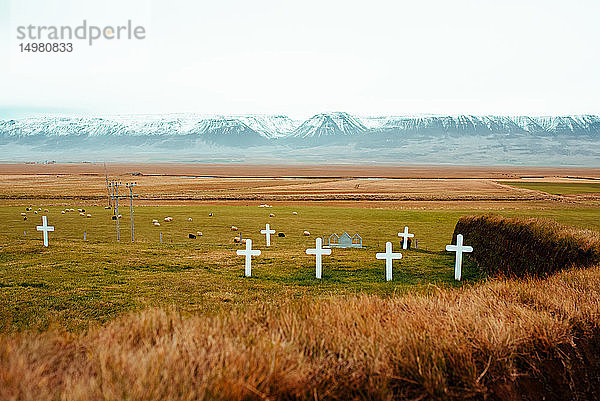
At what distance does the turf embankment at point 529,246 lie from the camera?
428 inches

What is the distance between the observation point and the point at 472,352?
195 inches

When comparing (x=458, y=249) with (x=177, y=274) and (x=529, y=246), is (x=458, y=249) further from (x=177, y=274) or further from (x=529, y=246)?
(x=177, y=274)

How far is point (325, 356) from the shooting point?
4781 mm

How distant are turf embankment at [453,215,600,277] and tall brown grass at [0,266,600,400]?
539cm

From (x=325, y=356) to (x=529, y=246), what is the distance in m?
10.2

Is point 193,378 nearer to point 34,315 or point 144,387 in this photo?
point 144,387

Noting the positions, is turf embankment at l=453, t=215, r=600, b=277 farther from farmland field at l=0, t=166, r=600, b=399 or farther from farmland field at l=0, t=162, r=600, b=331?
farmland field at l=0, t=166, r=600, b=399

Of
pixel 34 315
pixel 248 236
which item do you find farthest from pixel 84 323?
pixel 248 236

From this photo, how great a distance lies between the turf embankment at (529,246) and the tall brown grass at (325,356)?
5.39 metres

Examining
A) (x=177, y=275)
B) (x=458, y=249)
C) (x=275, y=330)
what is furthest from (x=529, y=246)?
(x=275, y=330)

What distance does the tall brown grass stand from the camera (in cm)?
397

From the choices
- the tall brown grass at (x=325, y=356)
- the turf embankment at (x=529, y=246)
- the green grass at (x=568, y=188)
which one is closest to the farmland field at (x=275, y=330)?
the tall brown grass at (x=325, y=356)

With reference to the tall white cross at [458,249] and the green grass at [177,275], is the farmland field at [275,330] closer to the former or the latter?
the green grass at [177,275]

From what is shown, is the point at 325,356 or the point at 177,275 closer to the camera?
the point at 325,356
